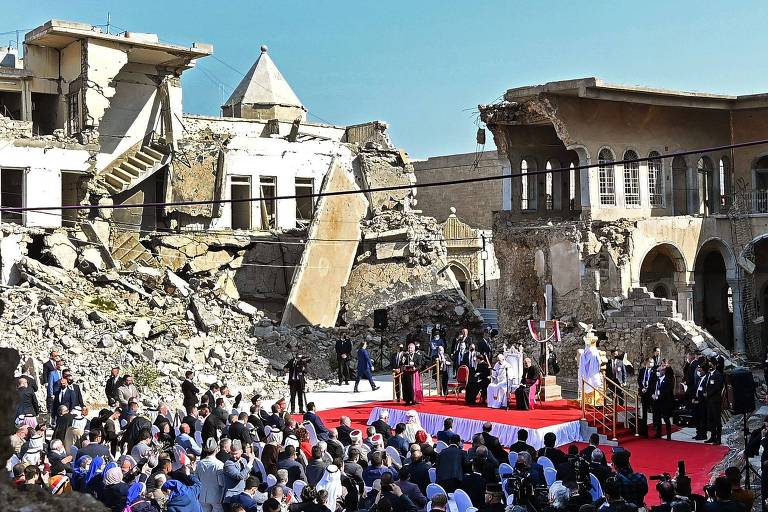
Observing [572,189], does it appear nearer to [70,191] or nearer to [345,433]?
[70,191]

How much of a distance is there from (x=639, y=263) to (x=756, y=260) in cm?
528

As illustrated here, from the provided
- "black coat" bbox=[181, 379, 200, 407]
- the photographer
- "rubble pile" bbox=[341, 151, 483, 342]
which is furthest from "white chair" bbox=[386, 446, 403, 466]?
"rubble pile" bbox=[341, 151, 483, 342]

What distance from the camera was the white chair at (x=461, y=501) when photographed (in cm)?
1012

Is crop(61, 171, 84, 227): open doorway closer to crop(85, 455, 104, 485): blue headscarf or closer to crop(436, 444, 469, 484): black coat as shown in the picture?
crop(85, 455, 104, 485): blue headscarf

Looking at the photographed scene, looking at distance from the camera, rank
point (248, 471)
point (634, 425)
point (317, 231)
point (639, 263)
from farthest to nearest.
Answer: point (317, 231) → point (639, 263) → point (634, 425) → point (248, 471)

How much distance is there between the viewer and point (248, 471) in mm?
11812

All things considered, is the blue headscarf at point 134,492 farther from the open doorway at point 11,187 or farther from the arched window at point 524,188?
the open doorway at point 11,187

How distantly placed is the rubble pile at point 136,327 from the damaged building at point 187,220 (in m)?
0.08

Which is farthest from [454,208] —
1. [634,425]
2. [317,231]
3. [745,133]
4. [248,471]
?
[248,471]

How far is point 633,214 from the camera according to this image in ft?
88.8

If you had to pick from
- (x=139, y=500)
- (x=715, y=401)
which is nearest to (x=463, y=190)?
(x=715, y=401)

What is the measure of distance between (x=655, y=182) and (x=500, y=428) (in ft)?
40.5

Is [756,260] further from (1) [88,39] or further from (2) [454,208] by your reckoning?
(1) [88,39]

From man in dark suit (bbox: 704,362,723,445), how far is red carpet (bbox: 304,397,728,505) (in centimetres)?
27
